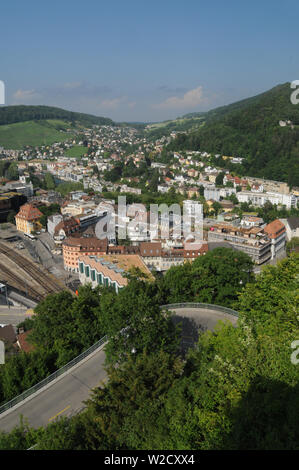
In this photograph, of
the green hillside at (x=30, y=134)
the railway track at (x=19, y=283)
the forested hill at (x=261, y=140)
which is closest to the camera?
the railway track at (x=19, y=283)

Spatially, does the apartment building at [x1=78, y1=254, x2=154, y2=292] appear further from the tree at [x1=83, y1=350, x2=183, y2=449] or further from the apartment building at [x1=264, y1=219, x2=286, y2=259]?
the apartment building at [x1=264, y1=219, x2=286, y2=259]

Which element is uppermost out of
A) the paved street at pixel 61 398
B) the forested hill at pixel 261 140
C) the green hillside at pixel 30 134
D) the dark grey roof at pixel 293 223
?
the green hillside at pixel 30 134

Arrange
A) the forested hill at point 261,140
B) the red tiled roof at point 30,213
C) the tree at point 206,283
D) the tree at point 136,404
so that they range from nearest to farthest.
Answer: the tree at point 136,404 → the tree at point 206,283 → the red tiled roof at point 30,213 → the forested hill at point 261,140

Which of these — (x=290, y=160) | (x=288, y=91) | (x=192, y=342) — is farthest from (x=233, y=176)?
(x=192, y=342)

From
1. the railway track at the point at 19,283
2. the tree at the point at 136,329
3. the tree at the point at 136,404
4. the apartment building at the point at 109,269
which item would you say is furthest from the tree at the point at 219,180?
the tree at the point at 136,404

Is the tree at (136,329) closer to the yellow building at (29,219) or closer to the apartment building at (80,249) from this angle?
the apartment building at (80,249)

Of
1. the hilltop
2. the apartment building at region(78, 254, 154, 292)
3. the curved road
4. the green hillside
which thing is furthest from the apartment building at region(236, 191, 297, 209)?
the hilltop

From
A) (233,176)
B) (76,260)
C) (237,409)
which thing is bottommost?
(76,260)

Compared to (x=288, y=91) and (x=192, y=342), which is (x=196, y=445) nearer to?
(x=192, y=342)
